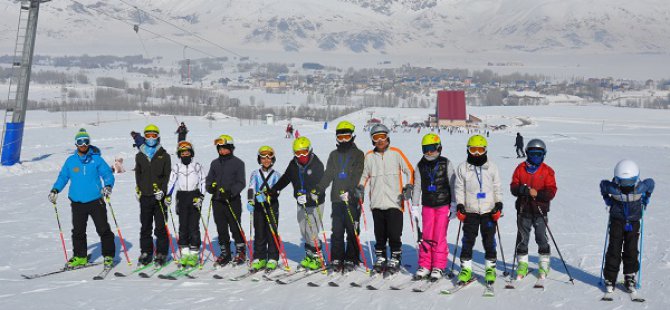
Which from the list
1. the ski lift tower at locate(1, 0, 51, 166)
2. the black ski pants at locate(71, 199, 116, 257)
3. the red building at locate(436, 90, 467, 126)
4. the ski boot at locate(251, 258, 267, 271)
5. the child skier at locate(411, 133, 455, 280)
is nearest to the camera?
the child skier at locate(411, 133, 455, 280)

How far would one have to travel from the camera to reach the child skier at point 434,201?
611 centimetres

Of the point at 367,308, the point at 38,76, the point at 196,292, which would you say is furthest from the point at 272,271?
the point at 38,76

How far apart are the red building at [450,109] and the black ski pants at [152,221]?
80874 mm

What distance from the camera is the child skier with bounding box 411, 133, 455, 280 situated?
611 cm

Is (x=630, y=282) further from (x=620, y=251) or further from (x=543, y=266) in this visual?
(x=543, y=266)

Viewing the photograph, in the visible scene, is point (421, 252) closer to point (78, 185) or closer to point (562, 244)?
point (562, 244)

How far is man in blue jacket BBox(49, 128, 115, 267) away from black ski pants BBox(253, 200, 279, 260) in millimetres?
1657

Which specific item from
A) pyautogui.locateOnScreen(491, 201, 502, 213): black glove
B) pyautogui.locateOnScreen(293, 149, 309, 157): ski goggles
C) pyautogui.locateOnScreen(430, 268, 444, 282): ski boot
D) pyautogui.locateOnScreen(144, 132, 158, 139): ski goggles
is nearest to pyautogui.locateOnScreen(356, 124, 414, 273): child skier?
pyautogui.locateOnScreen(430, 268, 444, 282): ski boot

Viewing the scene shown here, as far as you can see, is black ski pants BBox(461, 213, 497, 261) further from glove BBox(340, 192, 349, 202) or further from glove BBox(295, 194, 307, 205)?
glove BBox(295, 194, 307, 205)

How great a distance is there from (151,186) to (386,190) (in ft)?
8.68

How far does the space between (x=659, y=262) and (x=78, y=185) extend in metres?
6.62

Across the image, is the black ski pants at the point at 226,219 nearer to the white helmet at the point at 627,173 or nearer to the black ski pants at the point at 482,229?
the black ski pants at the point at 482,229

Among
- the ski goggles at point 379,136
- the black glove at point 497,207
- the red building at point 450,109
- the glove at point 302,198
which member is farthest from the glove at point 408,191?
the red building at point 450,109

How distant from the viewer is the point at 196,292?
5969 millimetres
